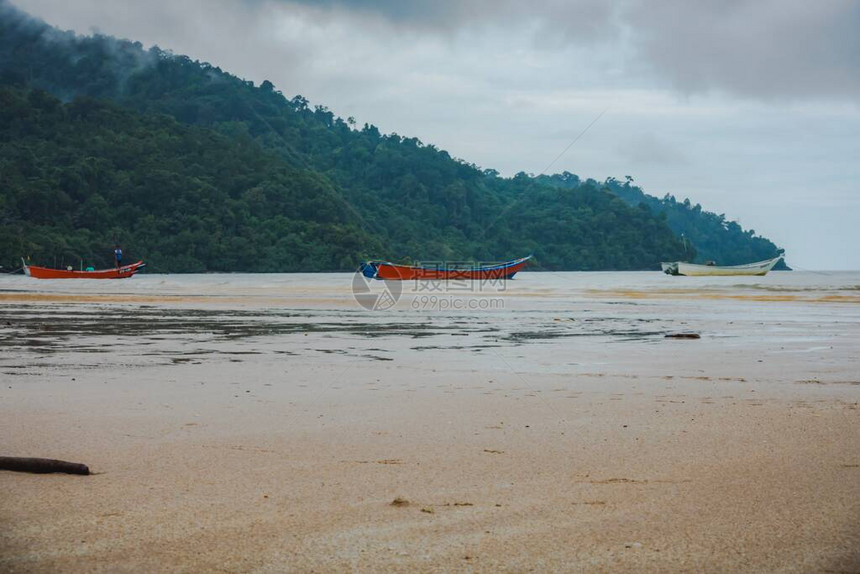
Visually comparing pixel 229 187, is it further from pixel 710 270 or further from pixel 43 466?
pixel 43 466

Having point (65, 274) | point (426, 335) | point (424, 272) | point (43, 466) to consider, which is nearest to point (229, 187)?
point (65, 274)

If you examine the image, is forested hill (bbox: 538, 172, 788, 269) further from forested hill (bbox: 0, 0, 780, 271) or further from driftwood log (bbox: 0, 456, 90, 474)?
driftwood log (bbox: 0, 456, 90, 474)

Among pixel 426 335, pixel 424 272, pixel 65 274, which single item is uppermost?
pixel 424 272

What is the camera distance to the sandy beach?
281 centimetres

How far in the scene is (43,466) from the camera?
3727 mm

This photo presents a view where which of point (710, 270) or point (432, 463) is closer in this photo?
point (432, 463)

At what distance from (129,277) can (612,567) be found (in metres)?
60.0

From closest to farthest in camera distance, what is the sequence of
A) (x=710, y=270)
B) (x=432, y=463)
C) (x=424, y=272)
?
(x=432, y=463)
(x=424, y=272)
(x=710, y=270)

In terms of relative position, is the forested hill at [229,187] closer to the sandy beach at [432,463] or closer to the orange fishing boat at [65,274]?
the orange fishing boat at [65,274]

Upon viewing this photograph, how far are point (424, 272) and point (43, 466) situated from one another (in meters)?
48.7

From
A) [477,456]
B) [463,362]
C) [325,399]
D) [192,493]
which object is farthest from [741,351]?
[192,493]

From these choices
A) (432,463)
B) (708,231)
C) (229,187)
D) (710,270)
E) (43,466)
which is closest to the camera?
(43,466)

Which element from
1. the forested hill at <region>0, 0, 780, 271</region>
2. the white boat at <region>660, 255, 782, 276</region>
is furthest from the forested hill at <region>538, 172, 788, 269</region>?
the white boat at <region>660, 255, 782, 276</region>

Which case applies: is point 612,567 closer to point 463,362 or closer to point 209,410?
point 209,410
